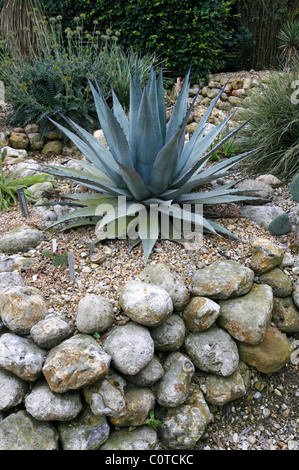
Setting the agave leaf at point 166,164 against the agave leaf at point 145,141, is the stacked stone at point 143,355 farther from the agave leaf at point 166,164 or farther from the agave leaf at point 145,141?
the agave leaf at point 145,141

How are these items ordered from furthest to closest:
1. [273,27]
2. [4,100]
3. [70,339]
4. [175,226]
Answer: [273,27], [4,100], [175,226], [70,339]

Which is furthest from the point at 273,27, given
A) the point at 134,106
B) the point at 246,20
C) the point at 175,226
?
the point at 175,226

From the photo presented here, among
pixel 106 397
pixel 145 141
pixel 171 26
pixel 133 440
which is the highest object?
pixel 171 26

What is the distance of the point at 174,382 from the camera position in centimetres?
206

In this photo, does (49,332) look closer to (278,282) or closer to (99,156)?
(99,156)

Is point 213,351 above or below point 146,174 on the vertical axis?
below

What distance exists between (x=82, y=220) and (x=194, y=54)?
4440mm

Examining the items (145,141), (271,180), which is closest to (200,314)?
(145,141)

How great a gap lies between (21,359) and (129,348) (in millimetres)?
525

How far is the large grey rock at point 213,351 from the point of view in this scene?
215cm

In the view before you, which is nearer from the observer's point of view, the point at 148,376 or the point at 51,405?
the point at 51,405

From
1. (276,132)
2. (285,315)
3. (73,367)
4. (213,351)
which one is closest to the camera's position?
(73,367)

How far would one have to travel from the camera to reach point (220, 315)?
2291 mm

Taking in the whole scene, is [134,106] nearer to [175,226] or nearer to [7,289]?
[175,226]
